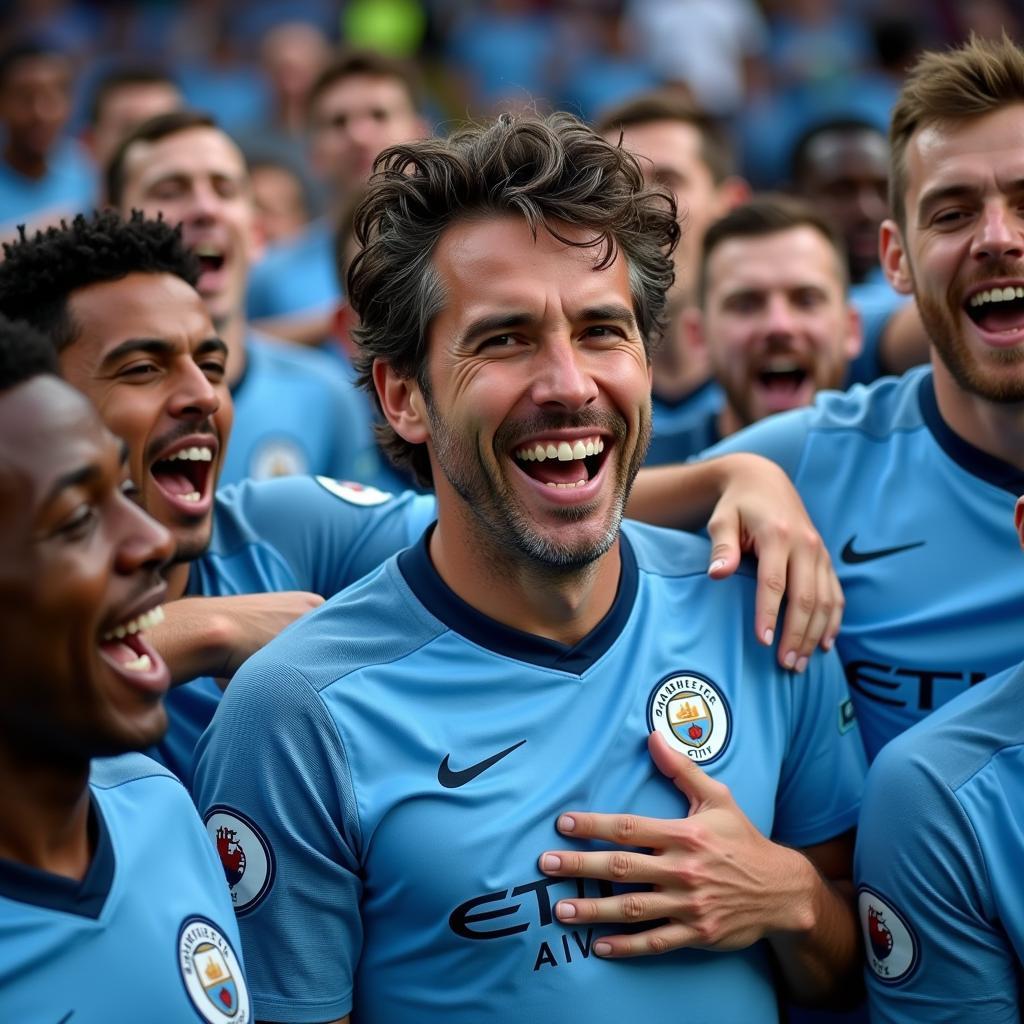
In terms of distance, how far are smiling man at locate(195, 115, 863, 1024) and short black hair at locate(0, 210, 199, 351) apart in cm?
63

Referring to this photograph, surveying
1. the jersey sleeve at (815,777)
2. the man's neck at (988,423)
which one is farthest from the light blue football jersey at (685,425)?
the jersey sleeve at (815,777)

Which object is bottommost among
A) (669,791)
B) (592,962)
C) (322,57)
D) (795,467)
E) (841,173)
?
(592,962)

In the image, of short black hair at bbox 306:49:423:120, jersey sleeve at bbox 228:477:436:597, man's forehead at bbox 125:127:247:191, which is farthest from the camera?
short black hair at bbox 306:49:423:120

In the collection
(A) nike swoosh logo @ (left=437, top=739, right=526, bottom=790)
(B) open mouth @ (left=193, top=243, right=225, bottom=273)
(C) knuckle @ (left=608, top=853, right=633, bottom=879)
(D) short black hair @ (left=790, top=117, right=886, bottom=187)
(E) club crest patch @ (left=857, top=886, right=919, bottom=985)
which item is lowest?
(E) club crest patch @ (left=857, top=886, right=919, bottom=985)

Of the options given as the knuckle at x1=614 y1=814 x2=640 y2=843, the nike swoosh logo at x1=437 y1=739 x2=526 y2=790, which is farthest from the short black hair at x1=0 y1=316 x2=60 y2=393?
the knuckle at x1=614 y1=814 x2=640 y2=843

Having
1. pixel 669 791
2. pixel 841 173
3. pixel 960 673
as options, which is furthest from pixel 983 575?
pixel 841 173

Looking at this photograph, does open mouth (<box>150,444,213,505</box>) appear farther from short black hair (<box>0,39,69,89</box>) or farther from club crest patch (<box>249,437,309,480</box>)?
short black hair (<box>0,39,69,89</box>)

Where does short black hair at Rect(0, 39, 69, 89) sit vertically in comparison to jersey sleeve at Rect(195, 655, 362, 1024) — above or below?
above

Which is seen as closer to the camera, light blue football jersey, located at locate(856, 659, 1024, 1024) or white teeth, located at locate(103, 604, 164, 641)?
white teeth, located at locate(103, 604, 164, 641)

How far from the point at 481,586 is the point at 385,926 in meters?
0.65

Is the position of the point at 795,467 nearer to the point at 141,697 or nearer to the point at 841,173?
the point at 141,697

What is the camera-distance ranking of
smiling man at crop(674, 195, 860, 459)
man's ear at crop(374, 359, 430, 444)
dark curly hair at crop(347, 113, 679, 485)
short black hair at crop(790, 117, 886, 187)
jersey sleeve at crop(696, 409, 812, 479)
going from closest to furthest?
dark curly hair at crop(347, 113, 679, 485)
man's ear at crop(374, 359, 430, 444)
jersey sleeve at crop(696, 409, 812, 479)
smiling man at crop(674, 195, 860, 459)
short black hair at crop(790, 117, 886, 187)

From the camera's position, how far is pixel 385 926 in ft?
8.51

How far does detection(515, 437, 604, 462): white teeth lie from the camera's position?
2729 mm
